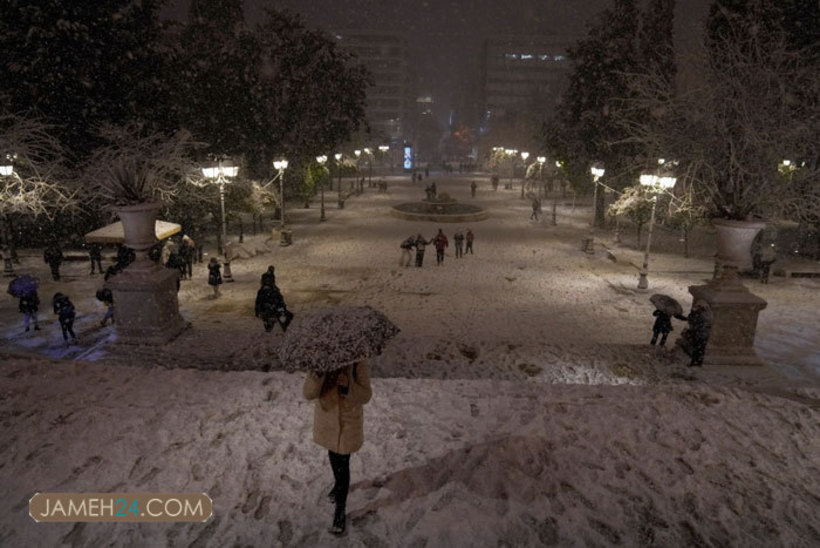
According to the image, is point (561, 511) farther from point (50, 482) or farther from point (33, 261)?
point (33, 261)

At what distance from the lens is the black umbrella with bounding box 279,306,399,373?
4.10m

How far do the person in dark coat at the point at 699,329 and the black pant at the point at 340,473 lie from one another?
744 cm

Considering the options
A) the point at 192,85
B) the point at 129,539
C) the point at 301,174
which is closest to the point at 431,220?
the point at 301,174

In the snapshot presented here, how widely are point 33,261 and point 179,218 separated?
5.27 m

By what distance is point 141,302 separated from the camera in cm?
999

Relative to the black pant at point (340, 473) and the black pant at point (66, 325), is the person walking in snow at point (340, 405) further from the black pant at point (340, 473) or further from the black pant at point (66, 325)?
the black pant at point (66, 325)

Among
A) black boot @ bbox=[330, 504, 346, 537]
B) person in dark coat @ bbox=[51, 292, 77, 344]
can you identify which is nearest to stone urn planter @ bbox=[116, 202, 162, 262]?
person in dark coat @ bbox=[51, 292, 77, 344]

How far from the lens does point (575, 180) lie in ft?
109

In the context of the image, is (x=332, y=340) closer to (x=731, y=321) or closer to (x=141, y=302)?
(x=141, y=302)

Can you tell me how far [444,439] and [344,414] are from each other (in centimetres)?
222

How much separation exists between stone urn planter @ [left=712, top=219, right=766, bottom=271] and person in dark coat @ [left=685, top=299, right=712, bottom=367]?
36.8 inches

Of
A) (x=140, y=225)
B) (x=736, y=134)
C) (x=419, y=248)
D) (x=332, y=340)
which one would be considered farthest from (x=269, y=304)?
(x=736, y=134)

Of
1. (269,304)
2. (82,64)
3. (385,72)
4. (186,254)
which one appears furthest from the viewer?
(385,72)

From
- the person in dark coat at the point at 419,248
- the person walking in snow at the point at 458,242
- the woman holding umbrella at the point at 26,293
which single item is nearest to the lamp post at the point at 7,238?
the woman holding umbrella at the point at 26,293
